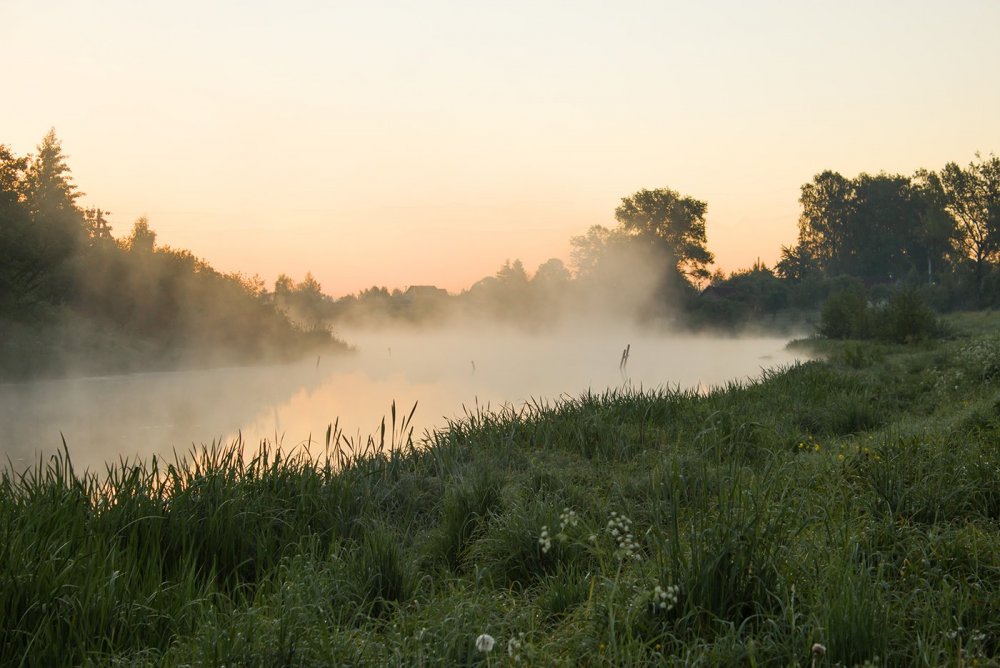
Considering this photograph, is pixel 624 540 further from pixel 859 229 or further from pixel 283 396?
pixel 859 229

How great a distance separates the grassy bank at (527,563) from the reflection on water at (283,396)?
2529 mm

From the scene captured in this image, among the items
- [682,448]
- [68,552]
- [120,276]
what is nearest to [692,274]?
[120,276]

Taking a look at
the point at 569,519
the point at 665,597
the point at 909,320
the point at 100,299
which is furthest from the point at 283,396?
the point at 665,597

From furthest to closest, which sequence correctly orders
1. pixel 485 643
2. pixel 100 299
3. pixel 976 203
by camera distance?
pixel 976 203 → pixel 100 299 → pixel 485 643

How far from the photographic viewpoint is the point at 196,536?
5.30 m

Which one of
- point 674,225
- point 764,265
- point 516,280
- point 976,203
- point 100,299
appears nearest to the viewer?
point 100,299

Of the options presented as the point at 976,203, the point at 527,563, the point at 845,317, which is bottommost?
the point at 527,563

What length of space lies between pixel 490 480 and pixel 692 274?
262 feet

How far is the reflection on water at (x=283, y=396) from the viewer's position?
54.4 feet

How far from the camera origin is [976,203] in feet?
203

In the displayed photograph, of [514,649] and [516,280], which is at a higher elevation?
[516,280]

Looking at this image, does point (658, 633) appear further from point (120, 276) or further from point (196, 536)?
point (120, 276)

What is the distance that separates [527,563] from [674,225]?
80.1m

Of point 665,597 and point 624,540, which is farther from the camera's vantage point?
point 624,540
